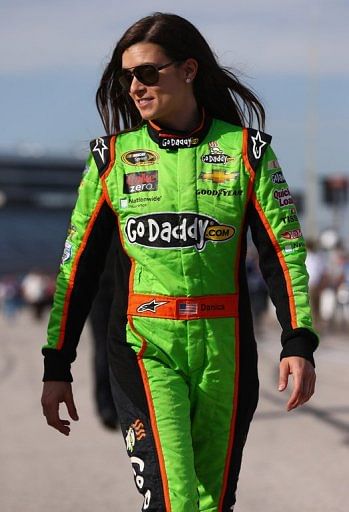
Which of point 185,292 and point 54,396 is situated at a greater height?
point 185,292

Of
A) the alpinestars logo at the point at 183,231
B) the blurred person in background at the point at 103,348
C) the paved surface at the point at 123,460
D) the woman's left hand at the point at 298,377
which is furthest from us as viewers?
the blurred person in background at the point at 103,348

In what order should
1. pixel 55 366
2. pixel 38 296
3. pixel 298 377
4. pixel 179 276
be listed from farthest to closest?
pixel 38 296 < pixel 55 366 < pixel 179 276 < pixel 298 377

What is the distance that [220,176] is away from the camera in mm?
4098

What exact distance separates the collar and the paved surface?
113 inches

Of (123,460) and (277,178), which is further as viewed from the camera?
(123,460)

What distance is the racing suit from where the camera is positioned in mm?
4008

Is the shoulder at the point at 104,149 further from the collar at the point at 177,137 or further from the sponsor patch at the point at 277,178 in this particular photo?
the sponsor patch at the point at 277,178

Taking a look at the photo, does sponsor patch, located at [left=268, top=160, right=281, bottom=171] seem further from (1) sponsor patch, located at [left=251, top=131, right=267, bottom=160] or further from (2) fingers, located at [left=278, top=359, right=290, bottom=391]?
(2) fingers, located at [left=278, top=359, right=290, bottom=391]

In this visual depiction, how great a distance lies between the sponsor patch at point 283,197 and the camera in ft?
13.4

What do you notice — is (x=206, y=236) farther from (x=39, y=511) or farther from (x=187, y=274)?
(x=39, y=511)

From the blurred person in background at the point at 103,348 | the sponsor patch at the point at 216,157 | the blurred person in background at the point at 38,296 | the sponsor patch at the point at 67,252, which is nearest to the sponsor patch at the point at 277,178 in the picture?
the sponsor patch at the point at 216,157

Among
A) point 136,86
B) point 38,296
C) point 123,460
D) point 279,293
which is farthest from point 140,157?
point 38,296

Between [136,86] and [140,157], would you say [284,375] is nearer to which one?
[140,157]

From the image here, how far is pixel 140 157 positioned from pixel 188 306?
1.54ft
